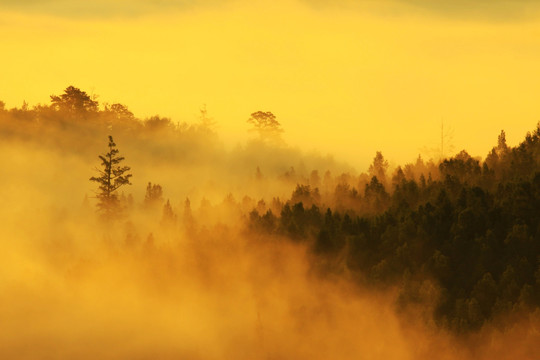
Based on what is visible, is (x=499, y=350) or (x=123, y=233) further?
(x=123, y=233)

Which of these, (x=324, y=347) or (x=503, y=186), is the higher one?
(x=503, y=186)

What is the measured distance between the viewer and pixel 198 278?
393 feet

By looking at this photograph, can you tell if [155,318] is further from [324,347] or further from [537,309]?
[537,309]

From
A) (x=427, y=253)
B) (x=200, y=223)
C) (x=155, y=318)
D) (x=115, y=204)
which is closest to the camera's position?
(x=427, y=253)

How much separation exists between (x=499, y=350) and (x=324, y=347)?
19.5m

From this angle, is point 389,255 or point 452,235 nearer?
point 452,235

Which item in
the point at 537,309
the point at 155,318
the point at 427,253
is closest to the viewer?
the point at 537,309

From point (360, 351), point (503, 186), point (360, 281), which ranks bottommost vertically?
point (360, 351)

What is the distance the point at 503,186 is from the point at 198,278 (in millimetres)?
38900

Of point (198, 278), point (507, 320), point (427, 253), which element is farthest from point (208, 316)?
point (507, 320)

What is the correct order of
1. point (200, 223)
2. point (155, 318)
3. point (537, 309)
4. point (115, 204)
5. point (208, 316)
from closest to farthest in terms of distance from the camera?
point (537, 309) < point (208, 316) < point (155, 318) < point (200, 223) < point (115, 204)

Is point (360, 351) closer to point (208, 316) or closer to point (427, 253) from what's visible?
point (427, 253)

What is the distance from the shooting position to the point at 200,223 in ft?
463

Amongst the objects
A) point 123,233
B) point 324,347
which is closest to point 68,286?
point 123,233
